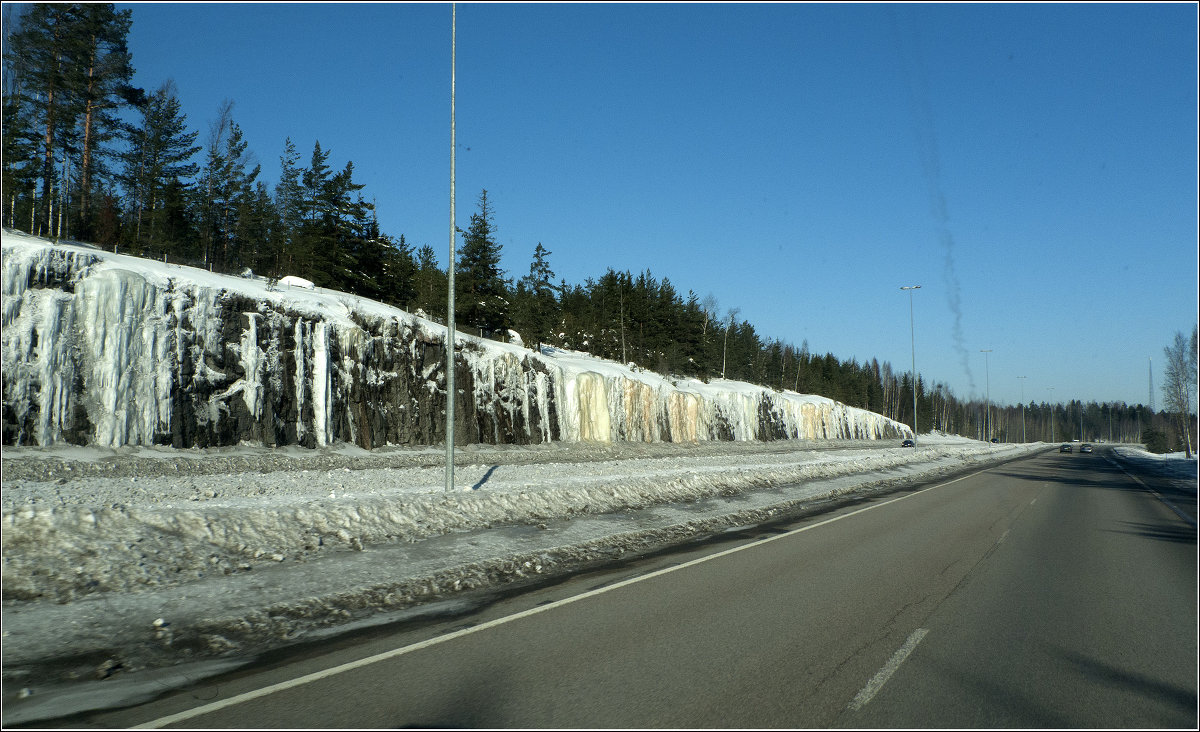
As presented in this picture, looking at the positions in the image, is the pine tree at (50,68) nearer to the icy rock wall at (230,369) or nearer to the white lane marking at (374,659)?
the icy rock wall at (230,369)

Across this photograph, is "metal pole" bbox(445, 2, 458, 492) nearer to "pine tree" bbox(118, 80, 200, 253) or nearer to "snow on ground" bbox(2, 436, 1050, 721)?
"snow on ground" bbox(2, 436, 1050, 721)

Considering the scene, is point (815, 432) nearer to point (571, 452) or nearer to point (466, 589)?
point (571, 452)

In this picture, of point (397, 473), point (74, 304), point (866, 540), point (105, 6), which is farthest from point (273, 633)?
point (105, 6)

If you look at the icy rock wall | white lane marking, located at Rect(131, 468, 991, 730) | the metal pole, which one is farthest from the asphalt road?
the icy rock wall

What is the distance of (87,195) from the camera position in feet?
118

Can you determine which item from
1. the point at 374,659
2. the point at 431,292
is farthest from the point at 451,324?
the point at 431,292

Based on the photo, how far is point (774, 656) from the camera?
18.7ft

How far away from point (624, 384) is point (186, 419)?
28.5 metres

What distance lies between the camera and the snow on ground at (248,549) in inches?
240

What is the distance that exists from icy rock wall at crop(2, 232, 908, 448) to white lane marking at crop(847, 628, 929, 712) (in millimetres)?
21718

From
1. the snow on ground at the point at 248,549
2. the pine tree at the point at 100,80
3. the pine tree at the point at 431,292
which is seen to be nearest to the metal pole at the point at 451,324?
the snow on ground at the point at 248,549

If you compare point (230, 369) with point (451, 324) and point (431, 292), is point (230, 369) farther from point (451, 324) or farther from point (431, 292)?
point (431, 292)

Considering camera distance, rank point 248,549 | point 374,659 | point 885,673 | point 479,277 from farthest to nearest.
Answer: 1. point 479,277
2. point 248,549
3. point 374,659
4. point 885,673

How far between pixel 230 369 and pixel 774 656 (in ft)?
78.2
